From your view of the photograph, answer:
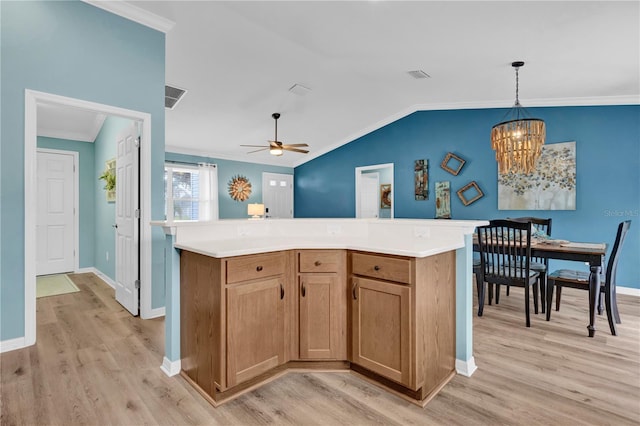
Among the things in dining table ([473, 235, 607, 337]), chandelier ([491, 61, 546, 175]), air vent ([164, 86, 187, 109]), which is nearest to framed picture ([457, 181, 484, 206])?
chandelier ([491, 61, 546, 175])

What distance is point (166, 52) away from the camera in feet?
11.3

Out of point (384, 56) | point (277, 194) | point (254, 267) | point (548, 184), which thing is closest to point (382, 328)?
point (254, 267)

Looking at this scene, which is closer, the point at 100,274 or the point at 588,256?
the point at 588,256

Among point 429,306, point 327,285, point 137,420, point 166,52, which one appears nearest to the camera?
point 137,420

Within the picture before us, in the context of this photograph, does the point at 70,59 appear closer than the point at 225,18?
Yes

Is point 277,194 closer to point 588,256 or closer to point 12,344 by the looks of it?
point 12,344

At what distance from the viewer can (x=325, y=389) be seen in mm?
1964

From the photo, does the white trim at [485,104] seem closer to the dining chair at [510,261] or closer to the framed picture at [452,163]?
the framed picture at [452,163]

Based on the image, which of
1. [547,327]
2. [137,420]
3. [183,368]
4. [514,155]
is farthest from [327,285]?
[514,155]

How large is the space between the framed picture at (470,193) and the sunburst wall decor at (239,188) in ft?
15.3

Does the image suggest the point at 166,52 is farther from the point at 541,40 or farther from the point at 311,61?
the point at 541,40

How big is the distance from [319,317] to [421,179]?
4323 millimetres

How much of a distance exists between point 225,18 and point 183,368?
293cm

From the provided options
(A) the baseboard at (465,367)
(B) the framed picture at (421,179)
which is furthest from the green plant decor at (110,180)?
(B) the framed picture at (421,179)
